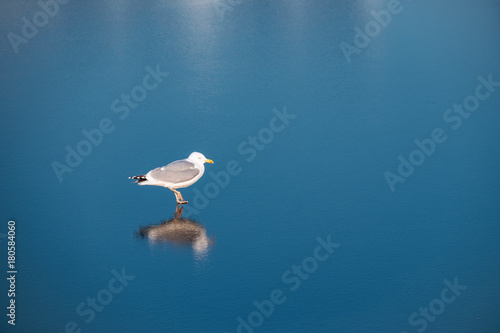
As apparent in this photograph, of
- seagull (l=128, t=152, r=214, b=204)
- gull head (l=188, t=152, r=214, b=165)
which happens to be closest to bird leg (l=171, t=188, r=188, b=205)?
seagull (l=128, t=152, r=214, b=204)

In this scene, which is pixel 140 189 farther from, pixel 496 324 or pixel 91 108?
pixel 496 324

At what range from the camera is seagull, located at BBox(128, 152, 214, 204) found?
7.00m

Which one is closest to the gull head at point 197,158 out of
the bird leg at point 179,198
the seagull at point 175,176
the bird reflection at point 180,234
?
the seagull at point 175,176

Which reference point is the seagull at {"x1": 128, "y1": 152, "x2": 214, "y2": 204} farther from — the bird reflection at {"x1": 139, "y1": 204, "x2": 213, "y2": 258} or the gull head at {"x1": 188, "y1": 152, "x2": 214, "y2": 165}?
the bird reflection at {"x1": 139, "y1": 204, "x2": 213, "y2": 258}

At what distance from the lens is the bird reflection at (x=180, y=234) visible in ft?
21.2

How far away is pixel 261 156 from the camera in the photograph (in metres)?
7.89

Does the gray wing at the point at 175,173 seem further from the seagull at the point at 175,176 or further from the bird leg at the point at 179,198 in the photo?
the bird leg at the point at 179,198

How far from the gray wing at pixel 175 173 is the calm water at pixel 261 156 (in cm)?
26

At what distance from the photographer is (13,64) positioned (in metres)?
10.1

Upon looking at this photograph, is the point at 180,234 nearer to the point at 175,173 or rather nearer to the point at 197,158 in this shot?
the point at 175,173

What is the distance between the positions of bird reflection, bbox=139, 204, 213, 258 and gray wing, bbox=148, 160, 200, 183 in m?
0.36

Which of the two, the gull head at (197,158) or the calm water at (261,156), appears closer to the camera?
the calm water at (261,156)

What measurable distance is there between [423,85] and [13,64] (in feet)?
18.1

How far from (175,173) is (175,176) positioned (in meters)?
0.03
